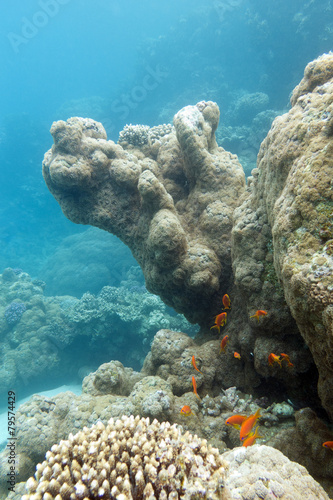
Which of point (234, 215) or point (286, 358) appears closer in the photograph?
point (286, 358)

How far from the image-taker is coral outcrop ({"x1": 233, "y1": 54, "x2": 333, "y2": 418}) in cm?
205

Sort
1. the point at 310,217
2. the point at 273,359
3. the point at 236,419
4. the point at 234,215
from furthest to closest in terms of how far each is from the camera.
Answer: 1. the point at 234,215
2. the point at 273,359
3. the point at 236,419
4. the point at 310,217

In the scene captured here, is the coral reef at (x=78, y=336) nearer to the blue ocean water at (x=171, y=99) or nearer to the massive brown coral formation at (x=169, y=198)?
the massive brown coral formation at (x=169, y=198)

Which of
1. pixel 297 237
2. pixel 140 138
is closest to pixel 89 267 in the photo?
pixel 140 138

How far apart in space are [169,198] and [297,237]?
323cm

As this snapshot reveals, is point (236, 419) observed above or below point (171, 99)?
below

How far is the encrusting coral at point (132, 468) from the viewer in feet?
5.52

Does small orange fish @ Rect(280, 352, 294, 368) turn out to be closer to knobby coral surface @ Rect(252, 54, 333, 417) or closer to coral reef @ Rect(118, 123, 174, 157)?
knobby coral surface @ Rect(252, 54, 333, 417)

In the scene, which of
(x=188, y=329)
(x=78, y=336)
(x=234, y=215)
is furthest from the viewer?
(x=78, y=336)

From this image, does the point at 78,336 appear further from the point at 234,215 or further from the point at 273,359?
the point at 273,359

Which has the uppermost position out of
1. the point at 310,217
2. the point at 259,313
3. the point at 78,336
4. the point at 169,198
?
the point at 169,198

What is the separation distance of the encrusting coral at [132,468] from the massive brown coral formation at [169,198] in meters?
2.88

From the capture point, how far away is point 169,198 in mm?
5203

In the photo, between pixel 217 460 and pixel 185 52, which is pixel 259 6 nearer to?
pixel 185 52
